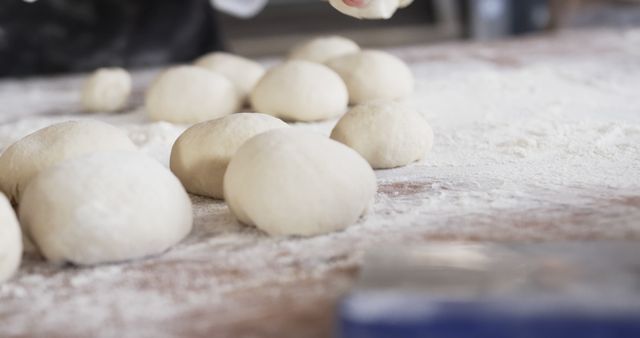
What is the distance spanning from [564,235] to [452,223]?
0.14 m

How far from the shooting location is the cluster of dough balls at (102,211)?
37.5 inches

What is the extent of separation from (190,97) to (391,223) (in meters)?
0.90

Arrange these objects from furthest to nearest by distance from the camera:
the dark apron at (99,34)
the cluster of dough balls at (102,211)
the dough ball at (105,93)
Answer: the dark apron at (99,34), the dough ball at (105,93), the cluster of dough balls at (102,211)

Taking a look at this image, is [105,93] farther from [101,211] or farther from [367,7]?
[101,211]

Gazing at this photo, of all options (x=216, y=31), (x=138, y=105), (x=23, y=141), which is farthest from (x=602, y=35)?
(x=23, y=141)

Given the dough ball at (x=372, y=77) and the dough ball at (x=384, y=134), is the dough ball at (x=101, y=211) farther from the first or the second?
the dough ball at (x=372, y=77)

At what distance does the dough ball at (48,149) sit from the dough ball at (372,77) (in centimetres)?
81

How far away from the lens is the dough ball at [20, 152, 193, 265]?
0.95 m

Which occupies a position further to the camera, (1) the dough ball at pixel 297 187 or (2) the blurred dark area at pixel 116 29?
(2) the blurred dark area at pixel 116 29

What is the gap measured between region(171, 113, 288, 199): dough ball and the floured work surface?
0.04m

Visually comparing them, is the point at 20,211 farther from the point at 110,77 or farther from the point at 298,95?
the point at 110,77

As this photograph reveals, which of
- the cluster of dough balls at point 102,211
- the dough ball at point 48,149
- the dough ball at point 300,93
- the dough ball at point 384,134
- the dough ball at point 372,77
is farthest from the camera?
the dough ball at point 372,77

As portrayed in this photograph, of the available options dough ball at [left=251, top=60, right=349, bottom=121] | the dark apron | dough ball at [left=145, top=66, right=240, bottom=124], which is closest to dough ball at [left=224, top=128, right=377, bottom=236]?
dough ball at [left=251, top=60, right=349, bottom=121]

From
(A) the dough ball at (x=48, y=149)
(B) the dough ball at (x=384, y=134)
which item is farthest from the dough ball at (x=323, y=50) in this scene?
(A) the dough ball at (x=48, y=149)
